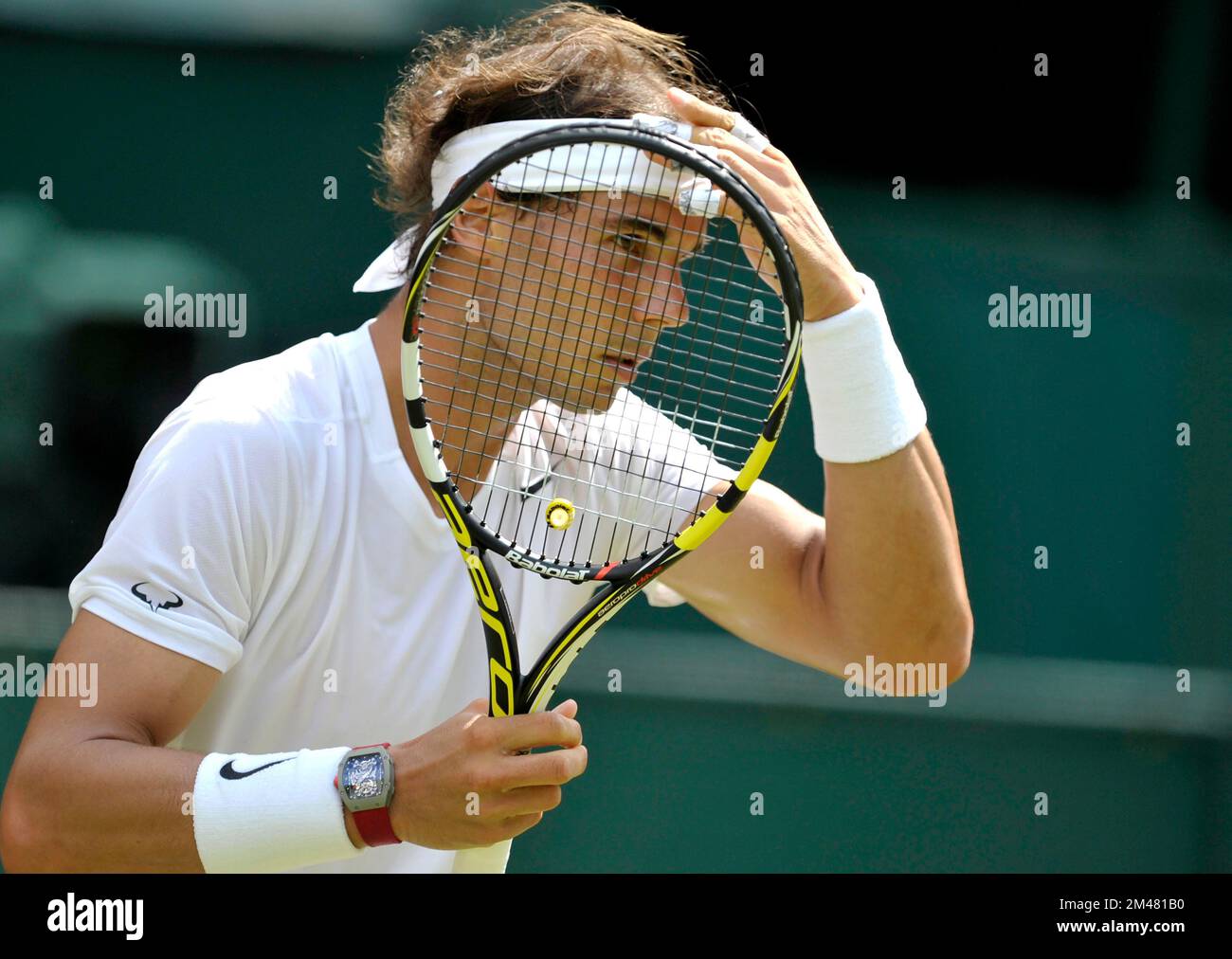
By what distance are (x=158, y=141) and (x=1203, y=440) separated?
2379mm

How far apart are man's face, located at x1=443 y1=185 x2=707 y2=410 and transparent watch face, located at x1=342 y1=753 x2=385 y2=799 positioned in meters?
0.52

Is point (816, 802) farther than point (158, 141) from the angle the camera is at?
Yes

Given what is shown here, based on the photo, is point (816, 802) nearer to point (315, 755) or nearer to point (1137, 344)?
point (1137, 344)

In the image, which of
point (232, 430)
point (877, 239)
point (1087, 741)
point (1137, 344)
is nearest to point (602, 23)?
point (232, 430)

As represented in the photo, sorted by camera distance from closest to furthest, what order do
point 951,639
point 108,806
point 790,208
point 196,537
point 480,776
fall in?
1. point 480,776
2. point 108,806
3. point 196,537
4. point 790,208
5. point 951,639

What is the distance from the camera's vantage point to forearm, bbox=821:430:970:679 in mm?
1983

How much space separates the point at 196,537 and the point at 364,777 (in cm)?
35

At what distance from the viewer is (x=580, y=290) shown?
1898mm

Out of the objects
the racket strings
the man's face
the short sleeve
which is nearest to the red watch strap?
the short sleeve

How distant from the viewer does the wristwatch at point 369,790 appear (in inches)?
61.1

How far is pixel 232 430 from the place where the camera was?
1.77m

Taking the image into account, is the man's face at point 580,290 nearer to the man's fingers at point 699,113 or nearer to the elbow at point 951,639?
the man's fingers at point 699,113

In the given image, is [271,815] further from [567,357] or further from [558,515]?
[567,357]

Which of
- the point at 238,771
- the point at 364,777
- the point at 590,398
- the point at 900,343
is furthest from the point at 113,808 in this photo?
the point at 900,343
